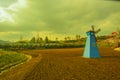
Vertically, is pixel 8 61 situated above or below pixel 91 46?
below

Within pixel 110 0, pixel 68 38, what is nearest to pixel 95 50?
pixel 110 0

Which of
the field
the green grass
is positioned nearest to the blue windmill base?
the field

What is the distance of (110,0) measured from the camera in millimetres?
7266

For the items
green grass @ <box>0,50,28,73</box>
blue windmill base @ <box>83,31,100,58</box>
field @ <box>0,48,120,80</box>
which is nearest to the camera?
field @ <box>0,48,120,80</box>

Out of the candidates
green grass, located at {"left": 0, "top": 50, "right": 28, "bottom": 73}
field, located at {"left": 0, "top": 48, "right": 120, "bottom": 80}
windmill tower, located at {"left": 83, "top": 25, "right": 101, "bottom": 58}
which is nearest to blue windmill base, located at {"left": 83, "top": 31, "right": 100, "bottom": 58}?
windmill tower, located at {"left": 83, "top": 25, "right": 101, "bottom": 58}

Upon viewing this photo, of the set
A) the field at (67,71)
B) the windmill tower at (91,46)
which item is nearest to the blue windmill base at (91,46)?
the windmill tower at (91,46)

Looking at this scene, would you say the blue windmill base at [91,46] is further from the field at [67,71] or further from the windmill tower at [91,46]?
the field at [67,71]

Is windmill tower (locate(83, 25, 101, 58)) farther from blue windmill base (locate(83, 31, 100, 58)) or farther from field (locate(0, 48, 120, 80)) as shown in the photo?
field (locate(0, 48, 120, 80))

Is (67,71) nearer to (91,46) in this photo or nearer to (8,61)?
(91,46)

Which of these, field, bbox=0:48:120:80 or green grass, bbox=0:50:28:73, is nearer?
field, bbox=0:48:120:80

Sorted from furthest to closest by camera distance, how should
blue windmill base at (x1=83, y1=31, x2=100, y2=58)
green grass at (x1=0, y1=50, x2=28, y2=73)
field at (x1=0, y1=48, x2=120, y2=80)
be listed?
blue windmill base at (x1=83, y1=31, x2=100, y2=58), green grass at (x1=0, y1=50, x2=28, y2=73), field at (x1=0, y1=48, x2=120, y2=80)

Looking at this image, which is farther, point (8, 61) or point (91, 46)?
point (8, 61)

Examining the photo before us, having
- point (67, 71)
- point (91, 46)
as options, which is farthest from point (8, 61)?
point (67, 71)

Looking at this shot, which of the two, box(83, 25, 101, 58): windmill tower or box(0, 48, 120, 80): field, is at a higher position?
box(83, 25, 101, 58): windmill tower
